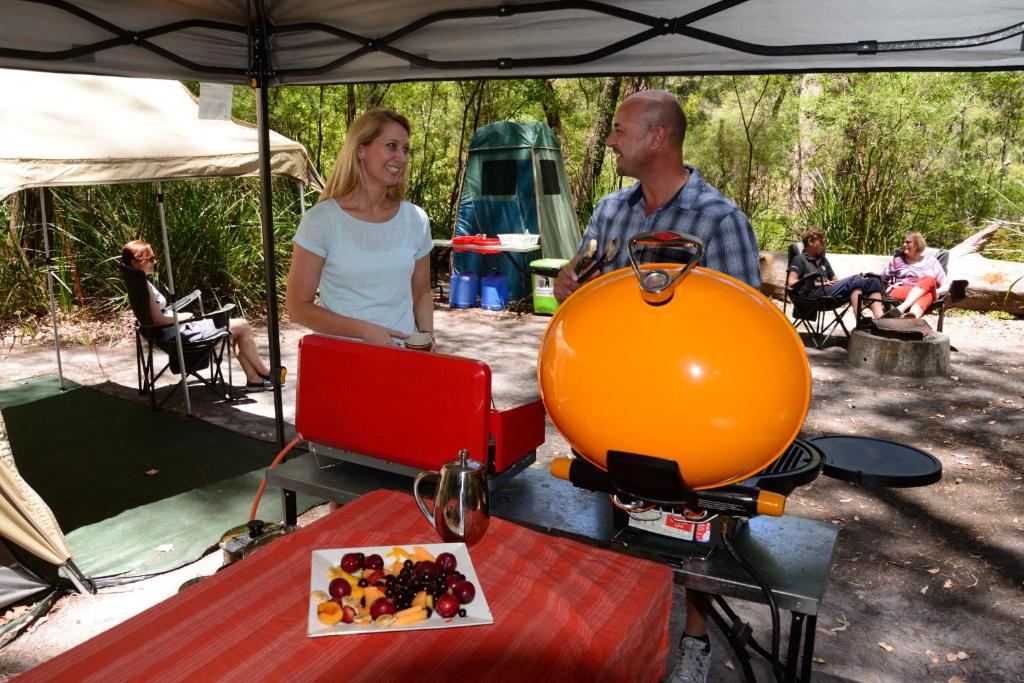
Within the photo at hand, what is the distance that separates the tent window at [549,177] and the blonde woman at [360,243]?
7.38 meters

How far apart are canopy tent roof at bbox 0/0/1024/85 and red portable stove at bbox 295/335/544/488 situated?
1.79m

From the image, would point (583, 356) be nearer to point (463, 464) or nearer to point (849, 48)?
point (463, 464)

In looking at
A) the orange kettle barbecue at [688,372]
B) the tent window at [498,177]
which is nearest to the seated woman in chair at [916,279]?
the tent window at [498,177]

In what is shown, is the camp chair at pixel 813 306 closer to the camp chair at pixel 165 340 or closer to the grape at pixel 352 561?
the camp chair at pixel 165 340

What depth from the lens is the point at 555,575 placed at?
54.7 inches

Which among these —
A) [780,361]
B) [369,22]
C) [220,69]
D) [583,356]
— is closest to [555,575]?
[583,356]

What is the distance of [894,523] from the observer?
3.91 m

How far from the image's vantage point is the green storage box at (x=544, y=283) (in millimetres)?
8914

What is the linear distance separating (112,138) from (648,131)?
3975mm

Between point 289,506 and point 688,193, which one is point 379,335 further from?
point 688,193

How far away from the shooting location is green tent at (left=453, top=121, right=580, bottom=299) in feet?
32.0

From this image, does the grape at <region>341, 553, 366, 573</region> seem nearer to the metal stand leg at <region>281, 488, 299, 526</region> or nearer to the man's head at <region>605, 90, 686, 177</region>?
the metal stand leg at <region>281, 488, 299, 526</region>

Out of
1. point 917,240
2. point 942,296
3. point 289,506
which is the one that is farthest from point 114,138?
point 942,296

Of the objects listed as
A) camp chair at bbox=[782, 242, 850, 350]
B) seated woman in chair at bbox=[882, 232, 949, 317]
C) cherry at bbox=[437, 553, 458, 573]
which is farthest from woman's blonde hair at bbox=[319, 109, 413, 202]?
seated woman in chair at bbox=[882, 232, 949, 317]
